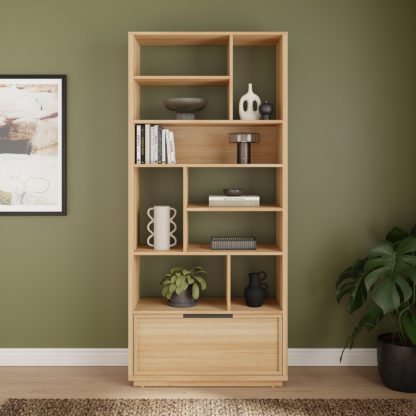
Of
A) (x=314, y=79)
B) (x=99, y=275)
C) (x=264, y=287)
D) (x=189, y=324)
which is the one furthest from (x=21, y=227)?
(x=314, y=79)

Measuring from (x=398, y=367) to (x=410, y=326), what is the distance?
30cm

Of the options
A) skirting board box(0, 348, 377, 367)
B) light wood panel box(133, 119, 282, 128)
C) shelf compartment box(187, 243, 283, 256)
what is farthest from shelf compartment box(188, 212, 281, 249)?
skirting board box(0, 348, 377, 367)

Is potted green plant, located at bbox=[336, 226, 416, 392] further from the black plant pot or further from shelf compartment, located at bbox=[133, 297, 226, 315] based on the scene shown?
the black plant pot

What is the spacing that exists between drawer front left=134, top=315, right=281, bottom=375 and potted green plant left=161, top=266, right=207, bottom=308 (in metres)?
0.12

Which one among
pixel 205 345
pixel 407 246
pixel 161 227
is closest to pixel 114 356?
pixel 205 345

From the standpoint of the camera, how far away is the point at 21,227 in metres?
3.53

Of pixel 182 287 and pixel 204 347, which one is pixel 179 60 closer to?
pixel 182 287

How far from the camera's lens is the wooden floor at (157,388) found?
10.1 feet

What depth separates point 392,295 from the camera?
2875 millimetres

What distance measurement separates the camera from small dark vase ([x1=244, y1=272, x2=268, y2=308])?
3.25 meters

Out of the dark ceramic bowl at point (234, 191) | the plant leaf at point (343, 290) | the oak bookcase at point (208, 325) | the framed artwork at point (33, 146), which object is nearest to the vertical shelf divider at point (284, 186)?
the oak bookcase at point (208, 325)

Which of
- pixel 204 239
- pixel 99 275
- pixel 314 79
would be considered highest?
pixel 314 79

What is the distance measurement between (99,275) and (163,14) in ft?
5.97

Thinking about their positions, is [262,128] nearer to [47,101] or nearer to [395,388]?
[47,101]
